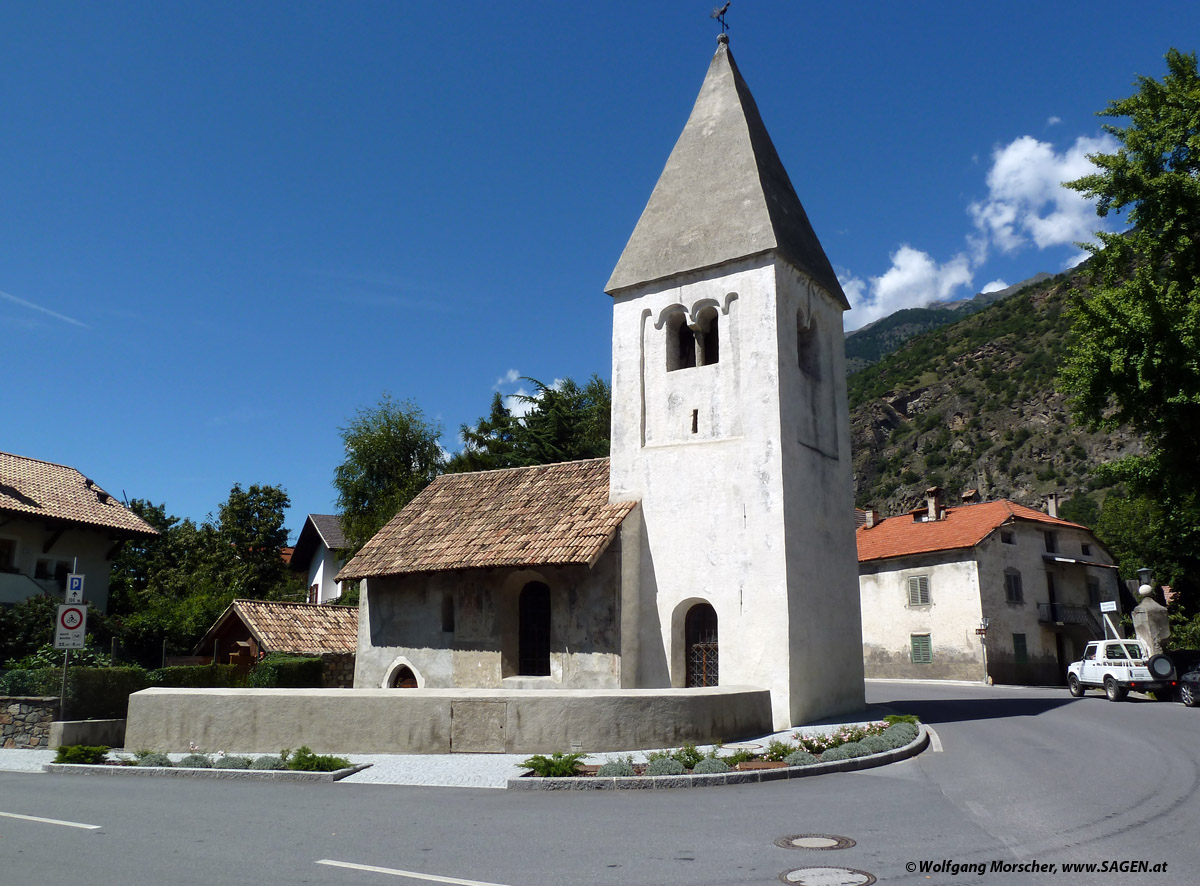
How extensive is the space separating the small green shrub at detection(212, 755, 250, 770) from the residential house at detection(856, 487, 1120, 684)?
3261 centimetres

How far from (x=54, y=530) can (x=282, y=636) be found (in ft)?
36.9

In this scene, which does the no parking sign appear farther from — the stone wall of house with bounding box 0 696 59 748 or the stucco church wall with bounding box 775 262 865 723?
the stucco church wall with bounding box 775 262 865 723

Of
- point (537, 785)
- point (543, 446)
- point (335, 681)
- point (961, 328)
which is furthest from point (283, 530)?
point (961, 328)

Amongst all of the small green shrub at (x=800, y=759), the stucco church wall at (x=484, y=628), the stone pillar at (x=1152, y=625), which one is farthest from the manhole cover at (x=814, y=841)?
the stone pillar at (x=1152, y=625)

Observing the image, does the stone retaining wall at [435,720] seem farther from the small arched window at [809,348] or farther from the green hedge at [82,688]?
the small arched window at [809,348]

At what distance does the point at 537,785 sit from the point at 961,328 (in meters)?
121

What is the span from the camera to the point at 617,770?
40.3ft

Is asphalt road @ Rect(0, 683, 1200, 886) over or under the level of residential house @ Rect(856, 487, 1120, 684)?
under

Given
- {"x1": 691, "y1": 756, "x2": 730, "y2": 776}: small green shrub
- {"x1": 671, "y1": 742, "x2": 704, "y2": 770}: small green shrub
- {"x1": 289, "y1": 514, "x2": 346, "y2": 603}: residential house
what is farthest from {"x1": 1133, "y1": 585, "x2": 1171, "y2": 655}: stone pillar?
{"x1": 289, "y1": 514, "x2": 346, "y2": 603}: residential house

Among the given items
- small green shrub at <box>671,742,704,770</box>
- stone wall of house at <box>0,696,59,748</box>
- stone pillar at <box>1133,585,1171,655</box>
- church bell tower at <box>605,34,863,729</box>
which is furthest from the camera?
stone pillar at <box>1133,585,1171,655</box>

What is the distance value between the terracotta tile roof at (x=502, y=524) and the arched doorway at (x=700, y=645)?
9.77 ft

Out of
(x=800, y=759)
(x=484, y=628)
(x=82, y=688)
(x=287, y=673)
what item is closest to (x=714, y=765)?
(x=800, y=759)

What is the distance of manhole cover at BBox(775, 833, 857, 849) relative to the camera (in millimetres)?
7984

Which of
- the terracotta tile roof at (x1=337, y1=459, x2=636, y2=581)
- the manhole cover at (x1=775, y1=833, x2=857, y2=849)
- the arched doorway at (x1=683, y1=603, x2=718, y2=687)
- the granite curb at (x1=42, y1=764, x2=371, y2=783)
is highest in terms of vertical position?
the terracotta tile roof at (x1=337, y1=459, x2=636, y2=581)
